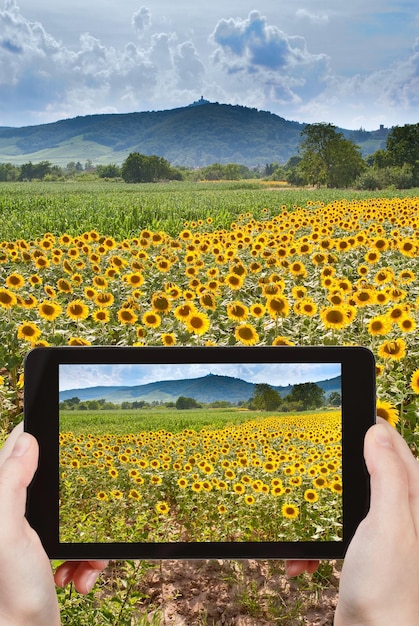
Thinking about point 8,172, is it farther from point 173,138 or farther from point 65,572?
point 65,572

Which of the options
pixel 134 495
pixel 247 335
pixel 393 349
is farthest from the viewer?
pixel 247 335

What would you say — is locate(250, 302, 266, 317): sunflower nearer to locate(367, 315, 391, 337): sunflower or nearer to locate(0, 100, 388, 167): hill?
locate(367, 315, 391, 337): sunflower

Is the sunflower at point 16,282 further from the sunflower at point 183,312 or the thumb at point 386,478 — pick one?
the thumb at point 386,478

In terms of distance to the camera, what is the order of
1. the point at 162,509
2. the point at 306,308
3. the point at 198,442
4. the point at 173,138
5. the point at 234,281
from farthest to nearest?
the point at 173,138 → the point at 234,281 → the point at 306,308 → the point at 162,509 → the point at 198,442

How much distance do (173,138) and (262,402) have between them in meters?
7.65

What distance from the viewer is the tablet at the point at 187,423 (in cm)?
92

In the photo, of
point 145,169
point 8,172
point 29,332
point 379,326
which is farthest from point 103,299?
point 145,169

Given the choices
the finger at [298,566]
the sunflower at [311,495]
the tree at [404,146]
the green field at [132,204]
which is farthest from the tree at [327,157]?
the finger at [298,566]

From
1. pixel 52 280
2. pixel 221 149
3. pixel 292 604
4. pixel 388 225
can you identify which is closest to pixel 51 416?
pixel 292 604

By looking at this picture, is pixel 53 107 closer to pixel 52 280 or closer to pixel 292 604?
pixel 52 280

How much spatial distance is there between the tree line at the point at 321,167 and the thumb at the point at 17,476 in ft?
20.8

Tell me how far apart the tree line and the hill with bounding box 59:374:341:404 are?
6116 mm

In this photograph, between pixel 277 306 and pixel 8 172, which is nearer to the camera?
pixel 277 306

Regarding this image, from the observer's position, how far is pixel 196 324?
2.98 metres
